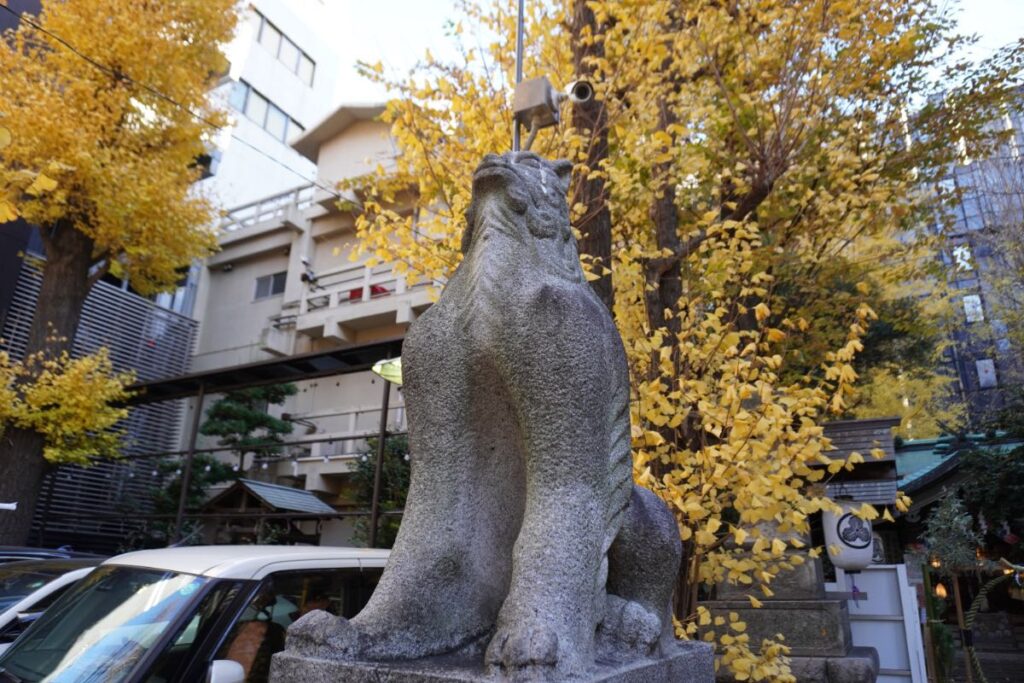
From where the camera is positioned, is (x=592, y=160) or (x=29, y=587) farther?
(x=592, y=160)

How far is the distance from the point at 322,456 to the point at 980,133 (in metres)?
12.8

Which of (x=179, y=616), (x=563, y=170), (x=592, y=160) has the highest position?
(x=592, y=160)

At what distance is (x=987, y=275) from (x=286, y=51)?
22.2 meters

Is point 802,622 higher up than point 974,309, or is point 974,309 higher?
point 974,309

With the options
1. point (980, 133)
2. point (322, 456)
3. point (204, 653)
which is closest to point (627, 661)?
point (204, 653)

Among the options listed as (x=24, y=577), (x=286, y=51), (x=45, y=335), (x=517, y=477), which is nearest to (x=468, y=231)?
(x=517, y=477)

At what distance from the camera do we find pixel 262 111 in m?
24.2

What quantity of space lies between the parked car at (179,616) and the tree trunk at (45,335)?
21.7ft

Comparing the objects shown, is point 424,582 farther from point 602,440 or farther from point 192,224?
point 192,224

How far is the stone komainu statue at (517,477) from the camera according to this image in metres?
2.28

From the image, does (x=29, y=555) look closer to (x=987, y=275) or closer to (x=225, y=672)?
(x=225, y=672)

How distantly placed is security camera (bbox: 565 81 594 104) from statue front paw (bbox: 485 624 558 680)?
172 inches

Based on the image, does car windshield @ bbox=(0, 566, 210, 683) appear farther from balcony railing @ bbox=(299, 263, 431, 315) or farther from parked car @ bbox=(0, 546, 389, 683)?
balcony railing @ bbox=(299, 263, 431, 315)

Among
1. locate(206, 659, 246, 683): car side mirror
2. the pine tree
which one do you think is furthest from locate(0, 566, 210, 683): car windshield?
the pine tree
